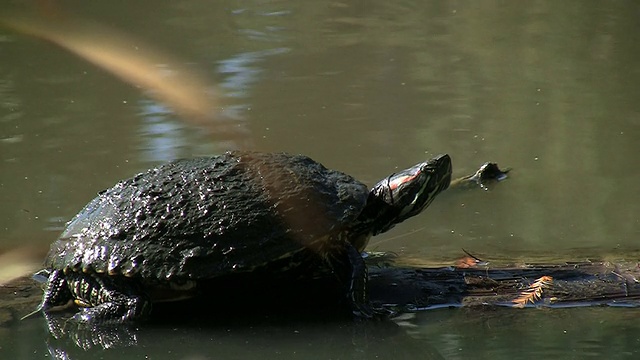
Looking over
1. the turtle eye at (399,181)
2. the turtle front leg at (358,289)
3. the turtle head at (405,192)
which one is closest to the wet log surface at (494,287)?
the turtle front leg at (358,289)

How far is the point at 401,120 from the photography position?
6.34 metres

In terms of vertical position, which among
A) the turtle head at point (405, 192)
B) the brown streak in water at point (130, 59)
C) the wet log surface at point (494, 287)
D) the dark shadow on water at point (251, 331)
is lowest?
the dark shadow on water at point (251, 331)

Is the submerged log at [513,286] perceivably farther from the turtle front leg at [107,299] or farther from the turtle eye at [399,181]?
the turtle front leg at [107,299]

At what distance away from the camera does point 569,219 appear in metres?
4.84

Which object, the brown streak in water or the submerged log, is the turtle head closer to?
the submerged log

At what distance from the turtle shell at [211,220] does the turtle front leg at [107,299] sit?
3.5 inches

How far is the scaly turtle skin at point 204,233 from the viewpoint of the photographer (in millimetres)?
3539

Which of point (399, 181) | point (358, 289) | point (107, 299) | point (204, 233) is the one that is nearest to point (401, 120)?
point (399, 181)

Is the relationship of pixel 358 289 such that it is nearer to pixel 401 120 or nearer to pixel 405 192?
pixel 405 192

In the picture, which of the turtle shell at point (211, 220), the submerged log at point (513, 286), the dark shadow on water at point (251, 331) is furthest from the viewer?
the submerged log at point (513, 286)

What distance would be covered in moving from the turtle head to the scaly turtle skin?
1.2 inches

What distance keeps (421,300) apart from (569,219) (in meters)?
1.48

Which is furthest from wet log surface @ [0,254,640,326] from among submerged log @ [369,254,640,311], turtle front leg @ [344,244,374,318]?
turtle front leg @ [344,244,374,318]

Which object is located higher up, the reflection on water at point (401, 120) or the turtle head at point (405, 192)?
the turtle head at point (405, 192)
